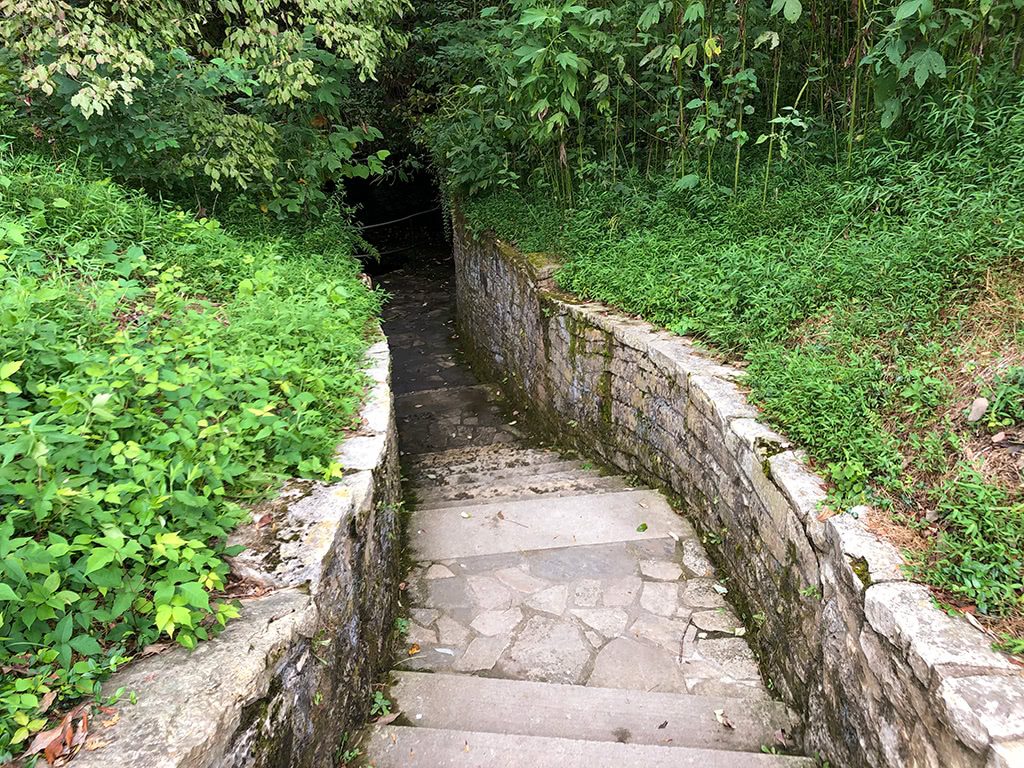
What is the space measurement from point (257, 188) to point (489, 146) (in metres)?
2.63

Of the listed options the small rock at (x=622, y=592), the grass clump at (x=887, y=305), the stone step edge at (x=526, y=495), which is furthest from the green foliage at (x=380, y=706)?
the grass clump at (x=887, y=305)

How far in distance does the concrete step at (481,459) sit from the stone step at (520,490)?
22.7 inches

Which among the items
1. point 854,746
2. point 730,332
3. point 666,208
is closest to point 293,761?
point 854,746

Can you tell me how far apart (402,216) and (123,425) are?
14.2 metres

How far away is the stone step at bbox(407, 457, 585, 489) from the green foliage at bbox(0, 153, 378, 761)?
50.7 inches

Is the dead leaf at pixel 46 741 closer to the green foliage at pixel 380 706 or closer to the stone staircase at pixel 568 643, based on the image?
the stone staircase at pixel 568 643

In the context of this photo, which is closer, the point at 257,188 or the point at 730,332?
the point at 730,332

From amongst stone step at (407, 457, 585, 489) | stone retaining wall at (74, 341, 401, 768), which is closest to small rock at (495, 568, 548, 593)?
stone retaining wall at (74, 341, 401, 768)

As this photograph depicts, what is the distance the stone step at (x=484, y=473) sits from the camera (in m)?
4.53

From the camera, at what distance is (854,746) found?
73.3 inches

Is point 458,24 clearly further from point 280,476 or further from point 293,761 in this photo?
point 293,761

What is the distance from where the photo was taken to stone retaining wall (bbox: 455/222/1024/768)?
1.46m

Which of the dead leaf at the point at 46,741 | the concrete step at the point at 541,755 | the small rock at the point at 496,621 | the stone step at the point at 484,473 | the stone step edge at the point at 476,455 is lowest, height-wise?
the stone step edge at the point at 476,455

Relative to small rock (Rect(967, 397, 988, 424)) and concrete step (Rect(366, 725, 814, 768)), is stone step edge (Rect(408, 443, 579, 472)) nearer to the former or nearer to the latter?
concrete step (Rect(366, 725, 814, 768))
